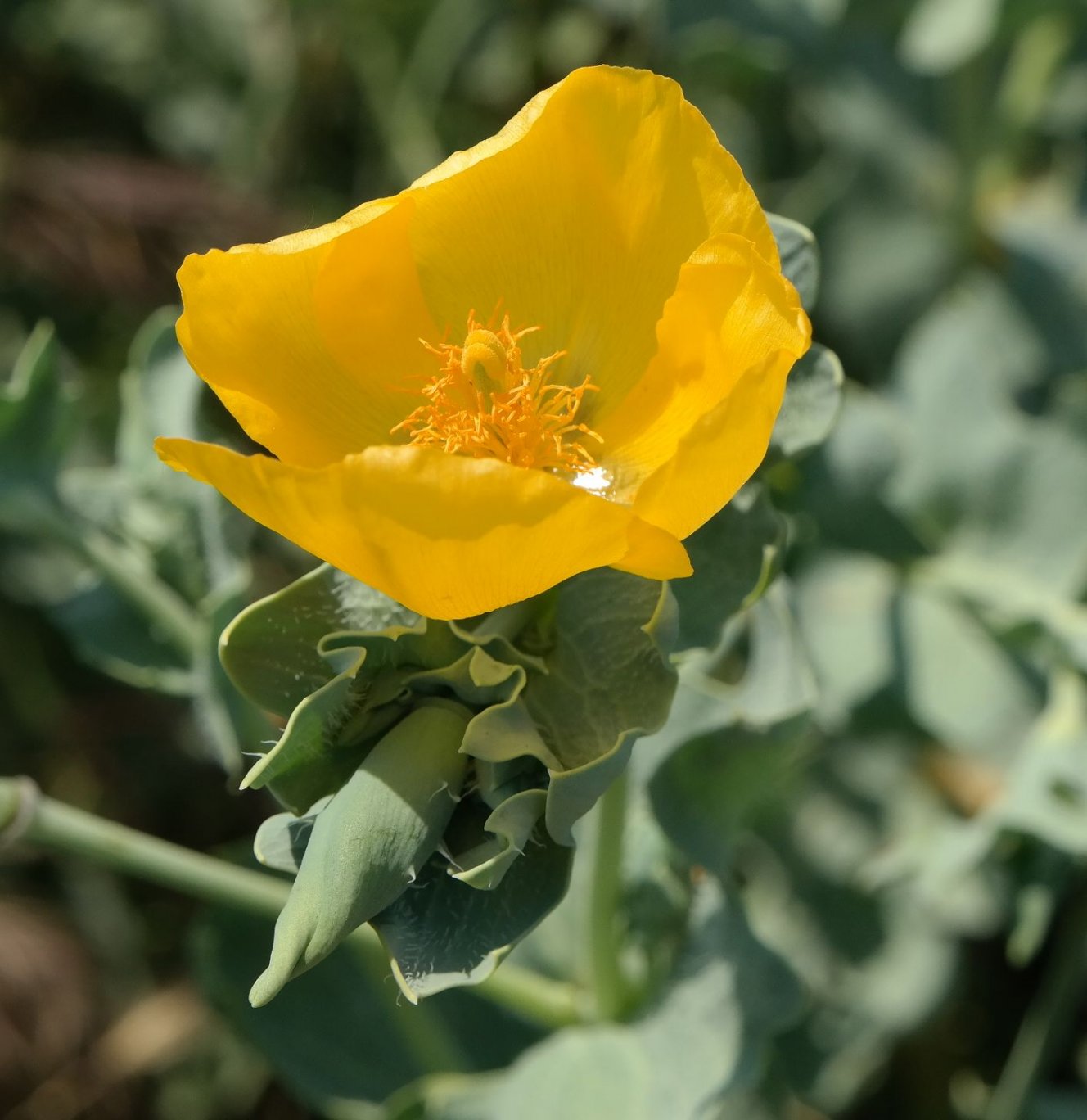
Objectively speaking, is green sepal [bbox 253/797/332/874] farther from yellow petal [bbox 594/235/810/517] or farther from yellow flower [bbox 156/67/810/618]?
yellow petal [bbox 594/235/810/517]

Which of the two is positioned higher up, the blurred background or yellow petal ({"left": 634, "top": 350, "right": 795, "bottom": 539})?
yellow petal ({"left": 634, "top": 350, "right": 795, "bottom": 539})

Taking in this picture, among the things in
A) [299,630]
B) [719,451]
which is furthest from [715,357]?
[299,630]

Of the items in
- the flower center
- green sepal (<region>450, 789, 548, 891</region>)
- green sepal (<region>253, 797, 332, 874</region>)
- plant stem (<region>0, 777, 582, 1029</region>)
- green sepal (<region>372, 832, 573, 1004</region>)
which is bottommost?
plant stem (<region>0, 777, 582, 1029</region>)

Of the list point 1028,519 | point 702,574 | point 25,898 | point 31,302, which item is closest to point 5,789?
point 702,574

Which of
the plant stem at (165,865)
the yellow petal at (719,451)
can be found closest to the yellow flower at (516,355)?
the yellow petal at (719,451)

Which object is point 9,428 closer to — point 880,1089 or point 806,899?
point 806,899

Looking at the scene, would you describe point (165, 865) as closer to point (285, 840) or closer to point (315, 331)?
point (285, 840)

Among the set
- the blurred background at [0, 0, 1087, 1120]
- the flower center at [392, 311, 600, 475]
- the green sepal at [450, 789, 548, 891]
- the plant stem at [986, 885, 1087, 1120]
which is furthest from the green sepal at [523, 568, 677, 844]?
the plant stem at [986, 885, 1087, 1120]

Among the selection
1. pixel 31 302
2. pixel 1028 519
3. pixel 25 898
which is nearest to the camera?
pixel 1028 519
